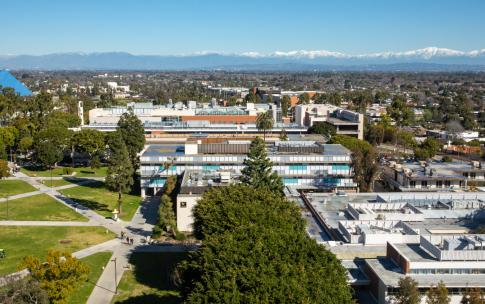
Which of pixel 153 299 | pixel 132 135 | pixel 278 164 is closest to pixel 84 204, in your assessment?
pixel 132 135

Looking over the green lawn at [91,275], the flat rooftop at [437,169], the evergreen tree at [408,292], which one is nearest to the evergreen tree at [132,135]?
the green lawn at [91,275]

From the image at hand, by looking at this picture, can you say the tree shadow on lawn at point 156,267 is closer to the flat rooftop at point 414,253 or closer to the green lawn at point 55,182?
the flat rooftop at point 414,253

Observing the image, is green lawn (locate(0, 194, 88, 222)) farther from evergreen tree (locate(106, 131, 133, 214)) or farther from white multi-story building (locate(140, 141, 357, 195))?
white multi-story building (locate(140, 141, 357, 195))

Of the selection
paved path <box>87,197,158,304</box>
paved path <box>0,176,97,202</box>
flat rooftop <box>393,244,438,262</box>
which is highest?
flat rooftop <box>393,244,438,262</box>

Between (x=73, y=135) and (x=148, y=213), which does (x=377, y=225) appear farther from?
(x=73, y=135)

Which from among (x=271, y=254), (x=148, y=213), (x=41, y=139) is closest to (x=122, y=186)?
(x=148, y=213)

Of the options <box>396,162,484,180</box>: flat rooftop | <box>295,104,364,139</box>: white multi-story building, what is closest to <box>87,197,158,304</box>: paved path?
<box>396,162,484,180</box>: flat rooftop

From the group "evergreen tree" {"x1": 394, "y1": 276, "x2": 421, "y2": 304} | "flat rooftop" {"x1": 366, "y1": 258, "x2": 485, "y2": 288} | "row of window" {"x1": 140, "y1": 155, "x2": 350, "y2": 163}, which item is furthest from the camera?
"row of window" {"x1": 140, "y1": 155, "x2": 350, "y2": 163}
